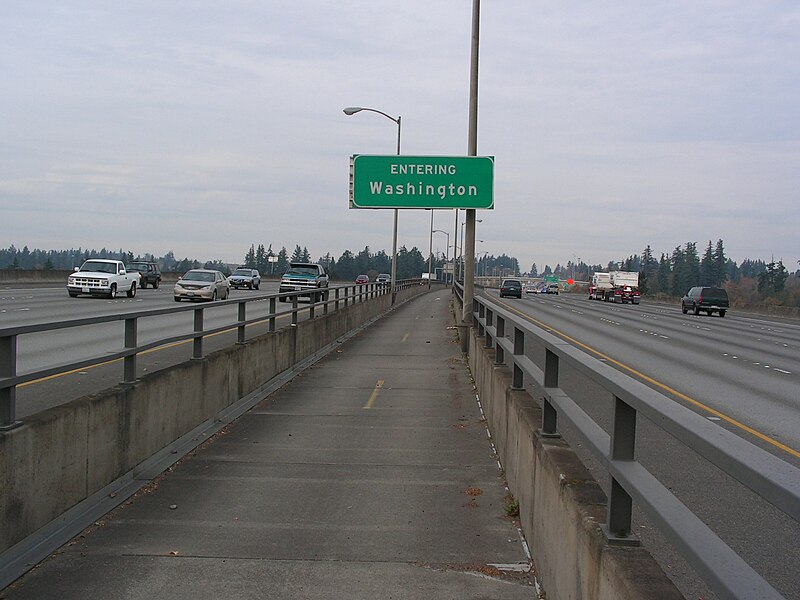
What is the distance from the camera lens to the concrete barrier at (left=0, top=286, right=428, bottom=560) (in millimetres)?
5746

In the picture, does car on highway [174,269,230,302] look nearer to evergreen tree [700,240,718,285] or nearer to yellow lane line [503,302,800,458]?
yellow lane line [503,302,800,458]

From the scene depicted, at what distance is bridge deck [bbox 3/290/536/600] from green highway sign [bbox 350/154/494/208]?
1343cm

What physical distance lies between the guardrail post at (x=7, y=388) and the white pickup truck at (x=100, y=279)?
33796 millimetres

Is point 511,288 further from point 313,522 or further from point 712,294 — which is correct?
point 313,522

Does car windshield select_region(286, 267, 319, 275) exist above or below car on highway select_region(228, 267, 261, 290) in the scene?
above

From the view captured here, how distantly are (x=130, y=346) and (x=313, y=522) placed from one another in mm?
2564

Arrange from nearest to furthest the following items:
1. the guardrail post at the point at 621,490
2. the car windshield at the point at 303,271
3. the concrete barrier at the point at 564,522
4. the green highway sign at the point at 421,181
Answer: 1. the concrete barrier at the point at 564,522
2. the guardrail post at the point at 621,490
3. the green highway sign at the point at 421,181
4. the car windshield at the point at 303,271

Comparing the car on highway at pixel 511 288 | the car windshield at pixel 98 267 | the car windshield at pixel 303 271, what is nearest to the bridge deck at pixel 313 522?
the car windshield at pixel 98 267

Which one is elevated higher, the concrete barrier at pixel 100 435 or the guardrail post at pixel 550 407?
the guardrail post at pixel 550 407

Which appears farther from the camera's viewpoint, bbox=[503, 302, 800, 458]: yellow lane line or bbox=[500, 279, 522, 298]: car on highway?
bbox=[500, 279, 522, 298]: car on highway

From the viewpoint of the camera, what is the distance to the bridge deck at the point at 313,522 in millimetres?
5605

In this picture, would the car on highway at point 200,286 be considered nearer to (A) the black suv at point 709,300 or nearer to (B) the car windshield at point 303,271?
(B) the car windshield at point 303,271

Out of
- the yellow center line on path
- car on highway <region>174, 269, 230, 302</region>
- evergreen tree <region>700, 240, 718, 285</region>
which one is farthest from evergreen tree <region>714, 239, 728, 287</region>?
the yellow center line on path

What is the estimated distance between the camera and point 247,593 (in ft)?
17.9
